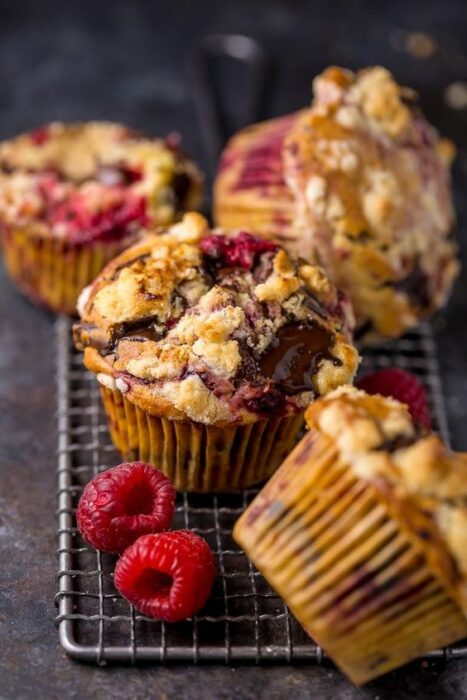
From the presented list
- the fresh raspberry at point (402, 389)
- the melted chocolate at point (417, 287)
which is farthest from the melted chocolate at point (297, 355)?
the melted chocolate at point (417, 287)

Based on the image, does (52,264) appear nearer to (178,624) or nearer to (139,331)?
(139,331)

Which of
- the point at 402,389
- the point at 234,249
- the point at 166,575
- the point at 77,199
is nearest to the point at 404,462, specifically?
the point at 166,575

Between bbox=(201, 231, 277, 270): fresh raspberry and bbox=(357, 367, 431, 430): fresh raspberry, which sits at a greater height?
bbox=(201, 231, 277, 270): fresh raspberry

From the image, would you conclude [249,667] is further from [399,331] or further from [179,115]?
[179,115]

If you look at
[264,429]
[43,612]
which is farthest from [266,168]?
[43,612]

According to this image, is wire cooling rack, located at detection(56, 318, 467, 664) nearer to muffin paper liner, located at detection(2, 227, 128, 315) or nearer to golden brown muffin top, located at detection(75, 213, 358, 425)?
golden brown muffin top, located at detection(75, 213, 358, 425)

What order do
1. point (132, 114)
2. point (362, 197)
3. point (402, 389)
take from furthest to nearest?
point (132, 114), point (362, 197), point (402, 389)

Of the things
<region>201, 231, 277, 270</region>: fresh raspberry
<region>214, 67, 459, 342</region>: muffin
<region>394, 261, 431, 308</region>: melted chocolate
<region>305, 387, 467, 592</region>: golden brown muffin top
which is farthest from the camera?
<region>394, 261, 431, 308</region>: melted chocolate

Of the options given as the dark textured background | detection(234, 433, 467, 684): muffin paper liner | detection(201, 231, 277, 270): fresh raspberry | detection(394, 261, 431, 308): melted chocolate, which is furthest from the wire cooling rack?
detection(394, 261, 431, 308): melted chocolate
